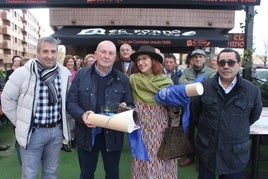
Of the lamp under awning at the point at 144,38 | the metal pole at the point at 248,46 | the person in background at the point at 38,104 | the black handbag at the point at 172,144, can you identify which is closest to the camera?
the person in background at the point at 38,104

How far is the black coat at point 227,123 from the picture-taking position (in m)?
2.34

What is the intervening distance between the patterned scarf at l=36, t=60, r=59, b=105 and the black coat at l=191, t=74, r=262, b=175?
51.2 inches

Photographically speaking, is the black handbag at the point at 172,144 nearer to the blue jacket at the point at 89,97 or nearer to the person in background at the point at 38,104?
the blue jacket at the point at 89,97

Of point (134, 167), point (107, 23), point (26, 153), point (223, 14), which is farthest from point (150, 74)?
point (223, 14)

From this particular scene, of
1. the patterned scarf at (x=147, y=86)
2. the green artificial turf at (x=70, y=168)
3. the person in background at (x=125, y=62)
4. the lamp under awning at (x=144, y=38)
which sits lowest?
the green artificial turf at (x=70, y=168)

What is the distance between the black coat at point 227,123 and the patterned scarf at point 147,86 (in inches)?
14.8

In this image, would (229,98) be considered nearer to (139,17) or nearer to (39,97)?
(39,97)

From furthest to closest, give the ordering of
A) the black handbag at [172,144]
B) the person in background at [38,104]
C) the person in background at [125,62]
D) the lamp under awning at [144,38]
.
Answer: the lamp under awning at [144,38] < the person in background at [125,62] < the black handbag at [172,144] < the person in background at [38,104]

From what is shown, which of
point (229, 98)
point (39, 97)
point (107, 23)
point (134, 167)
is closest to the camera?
point (229, 98)

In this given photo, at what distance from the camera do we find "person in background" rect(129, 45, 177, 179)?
8.47 ft

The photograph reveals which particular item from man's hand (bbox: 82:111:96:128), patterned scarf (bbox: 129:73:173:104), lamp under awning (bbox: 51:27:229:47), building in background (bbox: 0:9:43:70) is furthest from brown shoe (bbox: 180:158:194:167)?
building in background (bbox: 0:9:43:70)

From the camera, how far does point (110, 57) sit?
8.36ft

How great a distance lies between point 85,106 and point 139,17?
11684mm

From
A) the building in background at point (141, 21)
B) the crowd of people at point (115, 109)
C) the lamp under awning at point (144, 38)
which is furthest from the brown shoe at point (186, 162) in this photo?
the building in background at point (141, 21)
